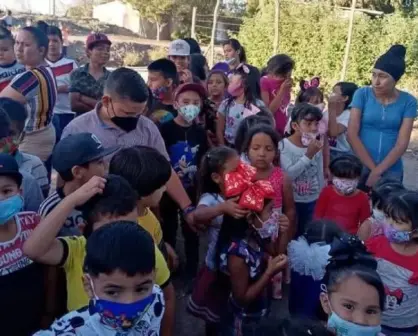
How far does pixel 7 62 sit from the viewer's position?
4.66 m

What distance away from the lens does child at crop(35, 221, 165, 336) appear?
1785 millimetres

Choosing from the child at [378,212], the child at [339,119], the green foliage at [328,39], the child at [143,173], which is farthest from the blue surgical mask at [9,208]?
the green foliage at [328,39]

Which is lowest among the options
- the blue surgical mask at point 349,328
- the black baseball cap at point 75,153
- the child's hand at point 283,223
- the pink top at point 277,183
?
the child's hand at point 283,223

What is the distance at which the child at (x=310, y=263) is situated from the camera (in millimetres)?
2998

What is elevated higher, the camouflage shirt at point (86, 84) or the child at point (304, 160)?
the camouflage shirt at point (86, 84)

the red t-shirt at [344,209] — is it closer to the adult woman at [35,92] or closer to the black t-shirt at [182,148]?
the black t-shirt at [182,148]

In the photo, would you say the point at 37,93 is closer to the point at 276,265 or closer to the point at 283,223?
the point at 283,223

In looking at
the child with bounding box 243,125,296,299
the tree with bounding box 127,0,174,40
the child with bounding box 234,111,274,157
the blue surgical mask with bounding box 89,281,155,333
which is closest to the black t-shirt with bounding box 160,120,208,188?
the child with bounding box 234,111,274,157

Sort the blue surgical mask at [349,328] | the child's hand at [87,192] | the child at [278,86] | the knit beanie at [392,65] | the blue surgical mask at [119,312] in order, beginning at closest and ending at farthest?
the blue surgical mask at [119,312]
the blue surgical mask at [349,328]
the child's hand at [87,192]
the knit beanie at [392,65]
the child at [278,86]

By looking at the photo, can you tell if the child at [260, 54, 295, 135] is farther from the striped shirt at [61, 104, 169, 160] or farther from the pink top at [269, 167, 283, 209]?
the striped shirt at [61, 104, 169, 160]

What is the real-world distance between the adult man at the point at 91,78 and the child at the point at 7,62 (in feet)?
1.88

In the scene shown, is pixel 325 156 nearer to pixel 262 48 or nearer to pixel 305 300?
pixel 305 300

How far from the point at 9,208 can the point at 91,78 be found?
306 cm

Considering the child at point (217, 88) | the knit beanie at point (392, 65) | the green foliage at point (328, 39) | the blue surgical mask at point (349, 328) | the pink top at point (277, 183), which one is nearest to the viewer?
the blue surgical mask at point (349, 328)
